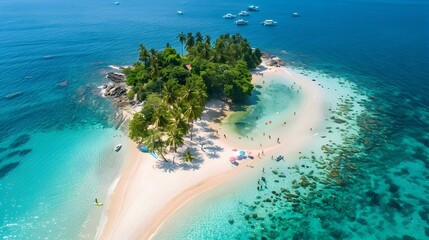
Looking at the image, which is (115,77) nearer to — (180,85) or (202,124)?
(180,85)

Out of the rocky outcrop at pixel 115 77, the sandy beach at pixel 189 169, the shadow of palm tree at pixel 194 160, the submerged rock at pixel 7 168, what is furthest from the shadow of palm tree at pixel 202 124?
the submerged rock at pixel 7 168

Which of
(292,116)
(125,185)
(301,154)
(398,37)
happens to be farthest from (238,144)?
(398,37)

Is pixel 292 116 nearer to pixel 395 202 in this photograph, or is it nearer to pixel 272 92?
pixel 272 92

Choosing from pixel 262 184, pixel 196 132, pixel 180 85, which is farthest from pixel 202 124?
pixel 262 184

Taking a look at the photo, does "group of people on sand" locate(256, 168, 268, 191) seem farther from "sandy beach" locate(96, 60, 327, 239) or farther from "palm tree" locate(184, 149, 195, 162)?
"palm tree" locate(184, 149, 195, 162)

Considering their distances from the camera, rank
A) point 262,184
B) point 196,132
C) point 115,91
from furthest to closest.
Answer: point 115,91
point 196,132
point 262,184

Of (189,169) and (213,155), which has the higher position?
(213,155)

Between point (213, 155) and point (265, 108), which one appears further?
point (265, 108)

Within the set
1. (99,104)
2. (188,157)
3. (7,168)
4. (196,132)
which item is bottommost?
(7,168)
